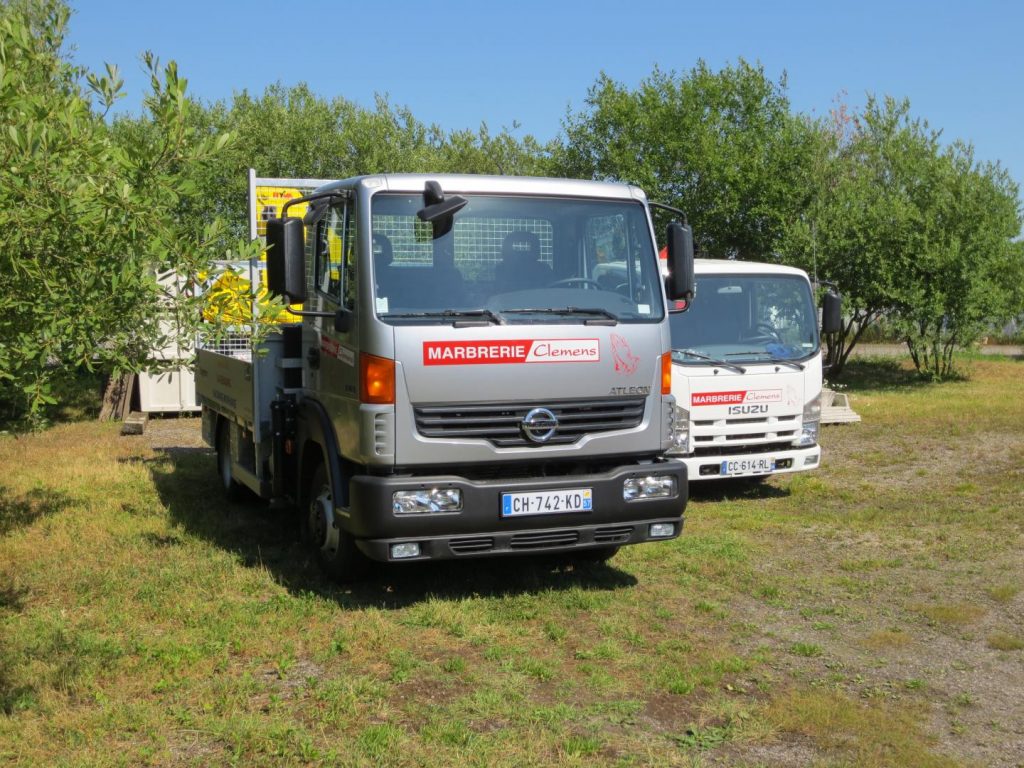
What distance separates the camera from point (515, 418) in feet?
20.7

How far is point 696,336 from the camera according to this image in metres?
10.4

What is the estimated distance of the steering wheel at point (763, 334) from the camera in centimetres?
1059

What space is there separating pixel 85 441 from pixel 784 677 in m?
12.5

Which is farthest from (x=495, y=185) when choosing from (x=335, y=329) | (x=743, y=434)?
(x=743, y=434)

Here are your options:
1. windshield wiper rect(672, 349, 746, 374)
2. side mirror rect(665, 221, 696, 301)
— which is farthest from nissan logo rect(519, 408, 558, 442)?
windshield wiper rect(672, 349, 746, 374)

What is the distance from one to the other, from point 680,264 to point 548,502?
5.98 feet

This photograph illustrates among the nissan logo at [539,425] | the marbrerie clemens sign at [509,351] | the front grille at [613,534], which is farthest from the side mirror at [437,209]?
the front grille at [613,534]

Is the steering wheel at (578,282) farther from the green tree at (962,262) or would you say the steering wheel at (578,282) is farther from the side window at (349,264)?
the green tree at (962,262)

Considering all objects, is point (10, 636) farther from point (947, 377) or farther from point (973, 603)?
point (947, 377)

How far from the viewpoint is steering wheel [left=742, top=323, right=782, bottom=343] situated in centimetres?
1059

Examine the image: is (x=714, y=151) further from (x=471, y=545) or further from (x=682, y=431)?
(x=471, y=545)

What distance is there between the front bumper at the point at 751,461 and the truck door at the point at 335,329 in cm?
409

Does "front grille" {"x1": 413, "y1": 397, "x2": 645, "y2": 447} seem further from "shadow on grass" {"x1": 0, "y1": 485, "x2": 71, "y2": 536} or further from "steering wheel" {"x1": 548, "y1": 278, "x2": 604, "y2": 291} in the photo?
"shadow on grass" {"x1": 0, "y1": 485, "x2": 71, "y2": 536}

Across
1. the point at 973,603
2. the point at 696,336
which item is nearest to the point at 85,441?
the point at 696,336
